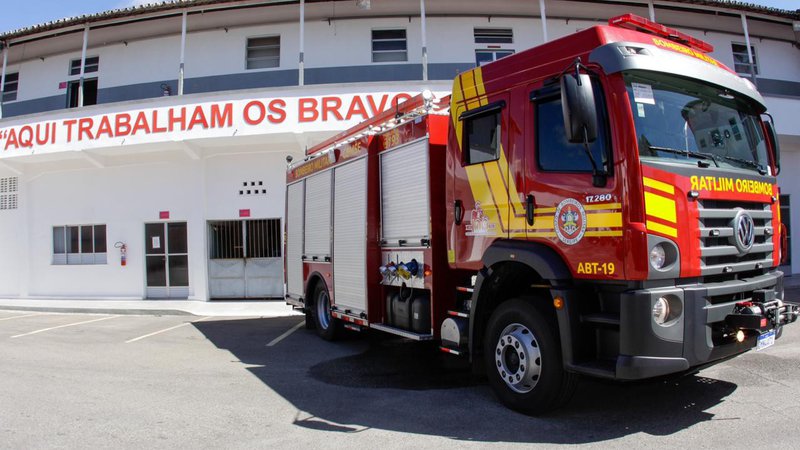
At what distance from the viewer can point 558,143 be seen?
4398mm

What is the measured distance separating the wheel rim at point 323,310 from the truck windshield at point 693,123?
5.69 meters

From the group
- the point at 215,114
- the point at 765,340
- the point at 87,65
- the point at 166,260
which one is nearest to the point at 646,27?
the point at 765,340

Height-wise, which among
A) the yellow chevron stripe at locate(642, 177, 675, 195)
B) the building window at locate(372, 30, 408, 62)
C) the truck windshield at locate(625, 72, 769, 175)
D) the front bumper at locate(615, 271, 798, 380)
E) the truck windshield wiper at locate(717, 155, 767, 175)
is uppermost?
the building window at locate(372, 30, 408, 62)

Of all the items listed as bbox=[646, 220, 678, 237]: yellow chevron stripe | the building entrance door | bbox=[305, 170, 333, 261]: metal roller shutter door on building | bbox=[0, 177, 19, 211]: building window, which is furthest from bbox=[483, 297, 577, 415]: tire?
bbox=[0, 177, 19, 211]: building window

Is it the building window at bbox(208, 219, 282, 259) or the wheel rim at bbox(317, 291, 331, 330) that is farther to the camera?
the building window at bbox(208, 219, 282, 259)

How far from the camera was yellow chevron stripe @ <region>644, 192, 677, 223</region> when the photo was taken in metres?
3.84

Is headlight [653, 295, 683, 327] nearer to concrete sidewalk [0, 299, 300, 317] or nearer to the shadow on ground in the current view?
the shadow on ground

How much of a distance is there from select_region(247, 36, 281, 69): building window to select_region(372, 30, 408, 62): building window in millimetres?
2954

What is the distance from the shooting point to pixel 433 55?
16.1m

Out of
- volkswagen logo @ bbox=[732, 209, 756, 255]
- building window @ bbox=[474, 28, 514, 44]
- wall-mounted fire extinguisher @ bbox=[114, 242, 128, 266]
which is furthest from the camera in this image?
building window @ bbox=[474, 28, 514, 44]

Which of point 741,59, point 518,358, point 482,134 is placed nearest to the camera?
point 518,358

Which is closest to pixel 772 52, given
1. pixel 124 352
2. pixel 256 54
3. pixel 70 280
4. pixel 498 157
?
pixel 256 54

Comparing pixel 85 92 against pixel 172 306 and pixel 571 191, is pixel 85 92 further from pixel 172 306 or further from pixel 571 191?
pixel 571 191

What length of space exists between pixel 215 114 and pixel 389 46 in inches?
222
